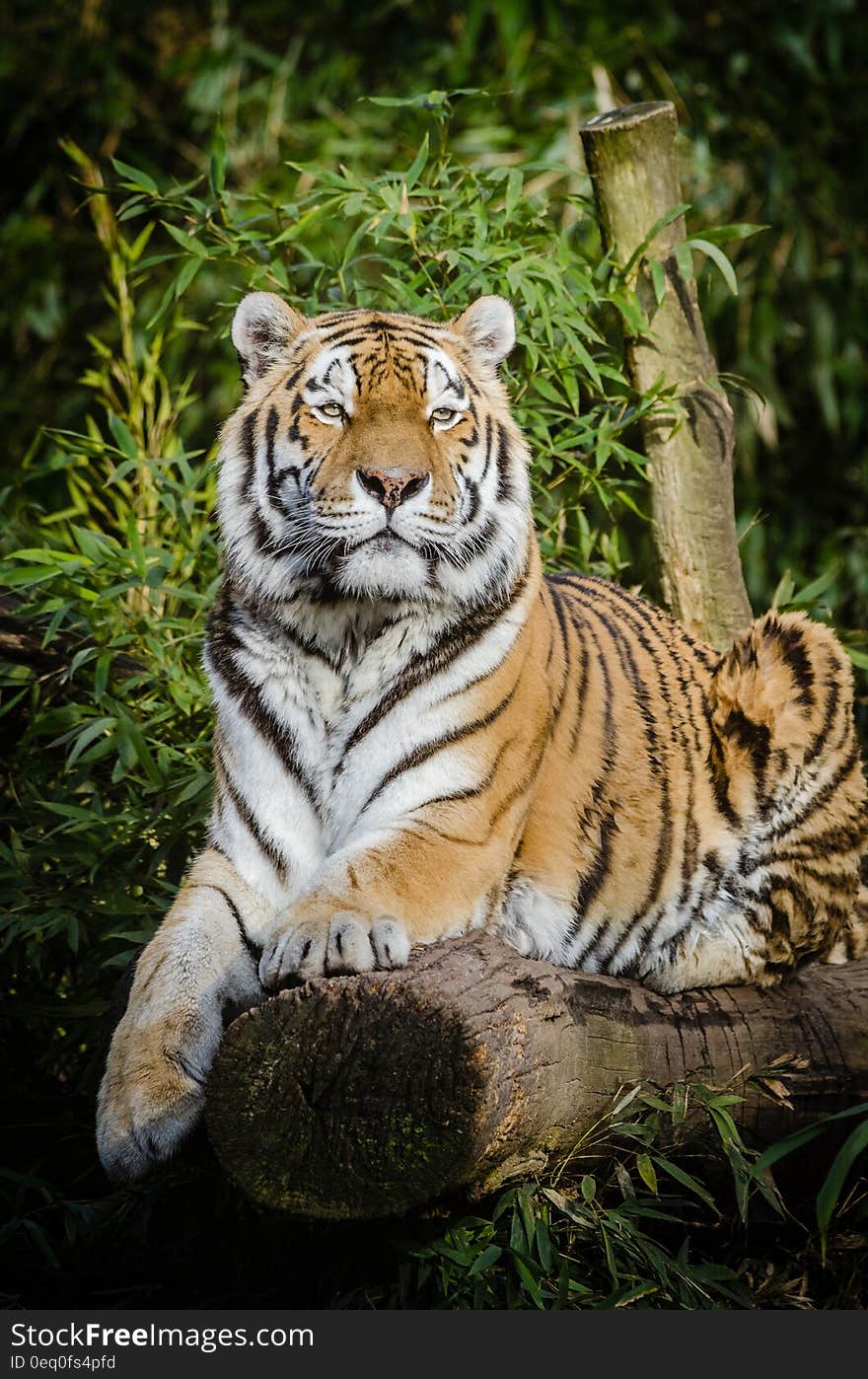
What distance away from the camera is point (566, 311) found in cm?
353

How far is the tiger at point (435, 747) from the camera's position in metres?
2.34

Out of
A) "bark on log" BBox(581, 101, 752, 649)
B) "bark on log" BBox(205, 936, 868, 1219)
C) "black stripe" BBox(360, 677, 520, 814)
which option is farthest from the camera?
"bark on log" BBox(581, 101, 752, 649)

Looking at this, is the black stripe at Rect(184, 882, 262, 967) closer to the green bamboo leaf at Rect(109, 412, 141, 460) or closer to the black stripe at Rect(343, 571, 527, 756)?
the black stripe at Rect(343, 571, 527, 756)

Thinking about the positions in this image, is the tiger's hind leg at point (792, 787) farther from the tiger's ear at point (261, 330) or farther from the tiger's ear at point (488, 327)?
the tiger's ear at point (261, 330)

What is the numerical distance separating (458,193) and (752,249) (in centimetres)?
275

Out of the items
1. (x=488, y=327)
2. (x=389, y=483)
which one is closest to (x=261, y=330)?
(x=488, y=327)

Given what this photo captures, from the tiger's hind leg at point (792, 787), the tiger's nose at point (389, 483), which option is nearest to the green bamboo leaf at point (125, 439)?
the tiger's nose at point (389, 483)

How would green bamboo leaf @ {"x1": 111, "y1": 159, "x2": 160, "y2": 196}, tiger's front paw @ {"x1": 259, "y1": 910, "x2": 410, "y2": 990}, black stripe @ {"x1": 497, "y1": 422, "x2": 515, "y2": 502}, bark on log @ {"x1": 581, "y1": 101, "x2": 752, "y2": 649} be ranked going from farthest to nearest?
1. bark on log @ {"x1": 581, "y1": 101, "x2": 752, "y2": 649}
2. green bamboo leaf @ {"x1": 111, "y1": 159, "x2": 160, "y2": 196}
3. black stripe @ {"x1": 497, "y1": 422, "x2": 515, "y2": 502}
4. tiger's front paw @ {"x1": 259, "y1": 910, "x2": 410, "y2": 990}

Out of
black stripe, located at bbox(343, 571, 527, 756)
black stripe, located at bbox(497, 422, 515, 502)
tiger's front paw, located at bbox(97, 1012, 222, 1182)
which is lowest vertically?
tiger's front paw, located at bbox(97, 1012, 222, 1182)

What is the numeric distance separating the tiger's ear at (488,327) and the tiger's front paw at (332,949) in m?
1.21

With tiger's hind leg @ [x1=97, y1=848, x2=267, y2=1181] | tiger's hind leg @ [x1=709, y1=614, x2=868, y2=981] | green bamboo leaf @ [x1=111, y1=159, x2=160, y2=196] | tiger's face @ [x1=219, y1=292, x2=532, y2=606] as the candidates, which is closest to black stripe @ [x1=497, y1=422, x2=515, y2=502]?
tiger's face @ [x1=219, y1=292, x2=532, y2=606]

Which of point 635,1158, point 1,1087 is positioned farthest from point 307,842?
point 1,1087

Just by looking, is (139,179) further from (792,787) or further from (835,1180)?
(835,1180)

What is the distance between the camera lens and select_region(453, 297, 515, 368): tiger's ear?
9.33 feet
